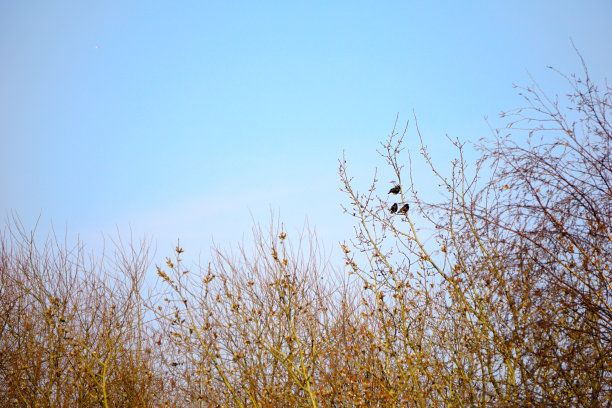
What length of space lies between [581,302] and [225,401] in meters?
4.35

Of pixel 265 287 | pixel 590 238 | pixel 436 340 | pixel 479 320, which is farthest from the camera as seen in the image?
pixel 265 287

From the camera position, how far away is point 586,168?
3.54 m

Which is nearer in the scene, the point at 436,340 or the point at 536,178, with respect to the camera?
the point at 536,178

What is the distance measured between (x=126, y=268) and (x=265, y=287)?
8.13ft

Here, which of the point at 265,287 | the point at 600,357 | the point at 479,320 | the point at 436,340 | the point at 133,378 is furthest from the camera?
the point at 133,378

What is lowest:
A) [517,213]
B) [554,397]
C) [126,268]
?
[554,397]

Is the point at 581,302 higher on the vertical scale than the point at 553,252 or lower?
lower

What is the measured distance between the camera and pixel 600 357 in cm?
313

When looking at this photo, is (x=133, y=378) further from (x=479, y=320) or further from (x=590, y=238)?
(x=590, y=238)

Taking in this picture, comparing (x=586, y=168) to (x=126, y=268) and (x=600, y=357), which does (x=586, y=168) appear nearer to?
(x=600, y=357)

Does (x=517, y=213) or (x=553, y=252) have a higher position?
(x=517, y=213)

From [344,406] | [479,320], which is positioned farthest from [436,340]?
[344,406]

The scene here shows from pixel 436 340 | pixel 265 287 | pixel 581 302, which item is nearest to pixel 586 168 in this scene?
pixel 581 302

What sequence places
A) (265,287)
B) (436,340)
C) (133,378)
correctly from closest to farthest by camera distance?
(436,340), (265,287), (133,378)
